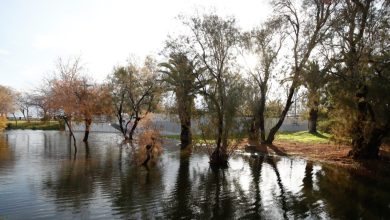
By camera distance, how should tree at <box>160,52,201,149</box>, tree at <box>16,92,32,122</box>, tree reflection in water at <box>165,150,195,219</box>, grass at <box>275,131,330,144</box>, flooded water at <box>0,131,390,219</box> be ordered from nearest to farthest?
tree reflection in water at <box>165,150,195,219</box> → flooded water at <box>0,131,390,219</box> → tree at <box>160,52,201,149</box> → grass at <box>275,131,330,144</box> → tree at <box>16,92,32,122</box>

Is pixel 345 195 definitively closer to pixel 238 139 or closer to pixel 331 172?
pixel 331 172

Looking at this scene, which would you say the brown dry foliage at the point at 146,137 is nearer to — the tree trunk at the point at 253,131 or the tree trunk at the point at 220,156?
the tree trunk at the point at 220,156

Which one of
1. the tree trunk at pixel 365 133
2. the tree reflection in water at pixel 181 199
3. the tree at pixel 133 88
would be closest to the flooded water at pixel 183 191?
the tree reflection in water at pixel 181 199

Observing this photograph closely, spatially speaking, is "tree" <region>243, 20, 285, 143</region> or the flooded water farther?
"tree" <region>243, 20, 285, 143</region>

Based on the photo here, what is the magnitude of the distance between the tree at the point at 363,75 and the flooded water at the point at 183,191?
3.92 metres

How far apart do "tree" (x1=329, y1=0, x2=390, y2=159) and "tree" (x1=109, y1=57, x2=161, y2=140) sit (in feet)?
92.7

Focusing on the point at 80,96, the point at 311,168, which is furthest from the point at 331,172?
the point at 80,96

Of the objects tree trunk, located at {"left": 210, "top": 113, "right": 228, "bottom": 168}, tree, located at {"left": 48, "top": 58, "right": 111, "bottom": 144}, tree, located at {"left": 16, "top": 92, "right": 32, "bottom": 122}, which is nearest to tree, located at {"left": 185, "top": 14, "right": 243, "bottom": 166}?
tree trunk, located at {"left": 210, "top": 113, "right": 228, "bottom": 168}

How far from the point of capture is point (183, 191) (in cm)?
1914

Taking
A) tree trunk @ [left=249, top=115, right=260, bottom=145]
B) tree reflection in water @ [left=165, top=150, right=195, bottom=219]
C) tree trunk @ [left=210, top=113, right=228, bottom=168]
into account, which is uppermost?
tree trunk @ [left=249, top=115, right=260, bottom=145]

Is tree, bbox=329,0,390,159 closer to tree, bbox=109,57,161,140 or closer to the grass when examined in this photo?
the grass

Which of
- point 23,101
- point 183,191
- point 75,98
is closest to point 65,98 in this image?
point 75,98

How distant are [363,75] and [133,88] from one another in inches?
1308

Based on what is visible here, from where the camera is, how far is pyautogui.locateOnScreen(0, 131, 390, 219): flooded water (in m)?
15.2
